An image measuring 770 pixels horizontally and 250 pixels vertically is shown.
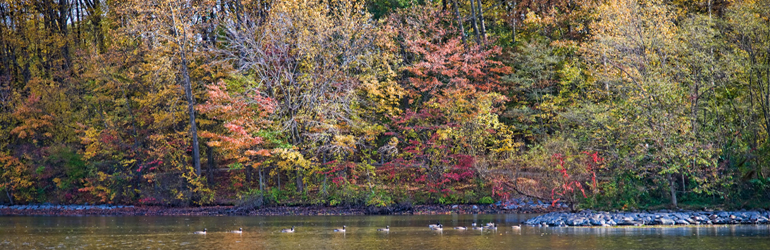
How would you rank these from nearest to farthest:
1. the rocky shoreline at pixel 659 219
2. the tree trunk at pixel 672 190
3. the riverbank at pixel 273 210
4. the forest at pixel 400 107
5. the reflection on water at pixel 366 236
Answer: the reflection on water at pixel 366 236, the rocky shoreline at pixel 659 219, the tree trunk at pixel 672 190, the forest at pixel 400 107, the riverbank at pixel 273 210

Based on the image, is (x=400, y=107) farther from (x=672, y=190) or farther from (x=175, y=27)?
(x=672, y=190)

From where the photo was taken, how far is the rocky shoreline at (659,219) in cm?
2375

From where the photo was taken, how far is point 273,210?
33.9m

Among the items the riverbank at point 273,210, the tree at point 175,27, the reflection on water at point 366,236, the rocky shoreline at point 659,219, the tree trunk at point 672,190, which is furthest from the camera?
the tree at point 175,27

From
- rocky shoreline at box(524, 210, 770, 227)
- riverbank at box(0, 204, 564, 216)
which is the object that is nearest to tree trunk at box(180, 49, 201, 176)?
riverbank at box(0, 204, 564, 216)

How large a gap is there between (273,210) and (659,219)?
1828cm

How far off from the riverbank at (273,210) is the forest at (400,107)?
642mm

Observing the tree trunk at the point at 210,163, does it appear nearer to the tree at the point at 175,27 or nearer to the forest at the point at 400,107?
the forest at the point at 400,107

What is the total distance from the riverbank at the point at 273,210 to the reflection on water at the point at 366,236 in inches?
133

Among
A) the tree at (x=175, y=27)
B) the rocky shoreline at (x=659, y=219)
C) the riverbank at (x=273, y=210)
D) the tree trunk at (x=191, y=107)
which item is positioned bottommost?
the rocky shoreline at (x=659, y=219)

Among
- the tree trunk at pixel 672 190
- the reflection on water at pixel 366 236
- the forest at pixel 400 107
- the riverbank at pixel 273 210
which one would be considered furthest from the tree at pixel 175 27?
the tree trunk at pixel 672 190

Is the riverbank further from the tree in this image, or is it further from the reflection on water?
the reflection on water

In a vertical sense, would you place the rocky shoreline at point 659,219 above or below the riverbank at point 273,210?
below

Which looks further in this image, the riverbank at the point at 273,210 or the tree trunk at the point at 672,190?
the riverbank at the point at 273,210
